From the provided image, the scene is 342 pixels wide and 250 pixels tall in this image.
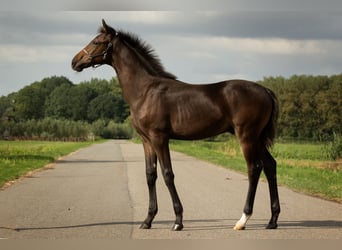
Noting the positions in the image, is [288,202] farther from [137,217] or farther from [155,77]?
[155,77]

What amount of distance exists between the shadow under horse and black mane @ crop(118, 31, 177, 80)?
5 centimetres

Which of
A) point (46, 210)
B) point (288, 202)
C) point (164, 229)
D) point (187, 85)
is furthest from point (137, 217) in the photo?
point (288, 202)

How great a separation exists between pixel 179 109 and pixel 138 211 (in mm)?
2529

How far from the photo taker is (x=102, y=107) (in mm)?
9703

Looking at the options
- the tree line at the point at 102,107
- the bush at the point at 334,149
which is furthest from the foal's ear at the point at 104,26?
the bush at the point at 334,149

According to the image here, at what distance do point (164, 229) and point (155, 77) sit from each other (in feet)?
6.63

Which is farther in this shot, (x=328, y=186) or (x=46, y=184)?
(x=46, y=184)

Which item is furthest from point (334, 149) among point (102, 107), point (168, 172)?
point (168, 172)

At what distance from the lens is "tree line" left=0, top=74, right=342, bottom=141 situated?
10016 millimetres

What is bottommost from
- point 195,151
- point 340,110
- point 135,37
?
point 195,151

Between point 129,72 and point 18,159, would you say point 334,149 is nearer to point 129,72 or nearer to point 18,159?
point 18,159

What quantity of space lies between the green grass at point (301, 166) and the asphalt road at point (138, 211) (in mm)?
719

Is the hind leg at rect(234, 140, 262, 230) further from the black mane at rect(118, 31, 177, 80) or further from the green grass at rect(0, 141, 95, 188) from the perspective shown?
the green grass at rect(0, 141, 95, 188)

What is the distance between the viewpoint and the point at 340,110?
46.4 ft
